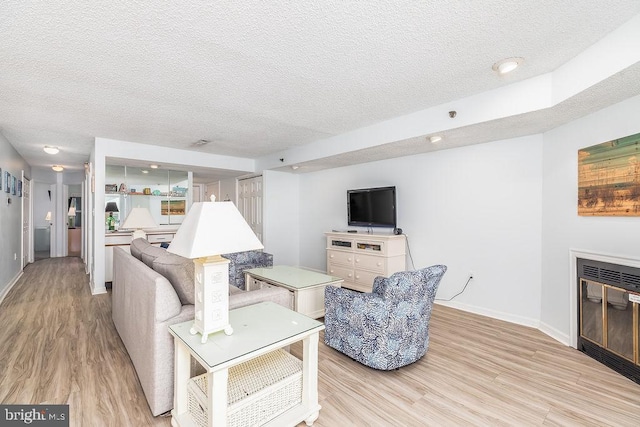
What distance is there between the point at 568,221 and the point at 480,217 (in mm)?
951

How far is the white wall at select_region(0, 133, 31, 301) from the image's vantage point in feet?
13.8

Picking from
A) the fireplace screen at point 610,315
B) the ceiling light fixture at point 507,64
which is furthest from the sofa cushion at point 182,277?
the fireplace screen at point 610,315

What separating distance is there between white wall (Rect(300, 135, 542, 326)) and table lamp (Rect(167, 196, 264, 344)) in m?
3.15

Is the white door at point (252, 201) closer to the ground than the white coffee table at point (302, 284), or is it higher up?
higher up

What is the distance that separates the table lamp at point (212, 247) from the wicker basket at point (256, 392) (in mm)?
316

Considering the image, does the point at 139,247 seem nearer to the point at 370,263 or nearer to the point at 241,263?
the point at 241,263

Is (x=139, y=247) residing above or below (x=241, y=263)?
above

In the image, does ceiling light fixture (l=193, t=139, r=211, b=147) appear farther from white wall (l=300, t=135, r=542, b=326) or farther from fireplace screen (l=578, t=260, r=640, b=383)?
fireplace screen (l=578, t=260, r=640, b=383)

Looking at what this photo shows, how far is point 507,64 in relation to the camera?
2.23m

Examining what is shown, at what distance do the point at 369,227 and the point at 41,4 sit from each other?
14.2ft

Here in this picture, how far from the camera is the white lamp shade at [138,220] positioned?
3838mm

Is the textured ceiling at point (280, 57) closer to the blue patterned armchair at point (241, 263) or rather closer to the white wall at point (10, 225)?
the white wall at point (10, 225)

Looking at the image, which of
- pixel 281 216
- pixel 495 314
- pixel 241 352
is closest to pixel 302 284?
pixel 241 352

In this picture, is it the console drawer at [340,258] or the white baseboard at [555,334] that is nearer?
the white baseboard at [555,334]
